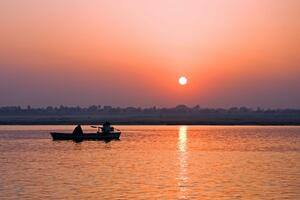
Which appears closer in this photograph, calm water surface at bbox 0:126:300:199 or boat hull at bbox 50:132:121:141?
calm water surface at bbox 0:126:300:199

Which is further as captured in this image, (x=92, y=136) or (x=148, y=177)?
(x=92, y=136)

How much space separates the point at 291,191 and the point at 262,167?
1289cm

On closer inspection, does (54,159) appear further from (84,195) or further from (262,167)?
(84,195)

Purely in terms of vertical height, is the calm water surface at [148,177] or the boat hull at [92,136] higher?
the boat hull at [92,136]

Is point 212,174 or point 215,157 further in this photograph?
point 215,157

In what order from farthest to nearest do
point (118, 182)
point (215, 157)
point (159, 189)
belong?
point (215, 157) → point (118, 182) → point (159, 189)

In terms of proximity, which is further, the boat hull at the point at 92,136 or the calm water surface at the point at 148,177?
the boat hull at the point at 92,136

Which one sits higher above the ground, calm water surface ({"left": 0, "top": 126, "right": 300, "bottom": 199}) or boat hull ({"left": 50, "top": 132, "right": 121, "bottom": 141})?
boat hull ({"left": 50, "top": 132, "right": 121, "bottom": 141})

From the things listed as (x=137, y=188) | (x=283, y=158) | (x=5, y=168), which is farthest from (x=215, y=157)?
(x=137, y=188)

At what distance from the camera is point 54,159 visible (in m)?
48.2

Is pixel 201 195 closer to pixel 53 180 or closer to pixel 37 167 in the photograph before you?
pixel 53 180

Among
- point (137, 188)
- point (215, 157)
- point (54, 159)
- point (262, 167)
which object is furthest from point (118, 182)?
point (215, 157)

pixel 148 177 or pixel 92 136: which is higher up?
pixel 92 136

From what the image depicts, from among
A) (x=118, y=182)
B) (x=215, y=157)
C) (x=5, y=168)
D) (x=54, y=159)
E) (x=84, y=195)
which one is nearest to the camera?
(x=84, y=195)
